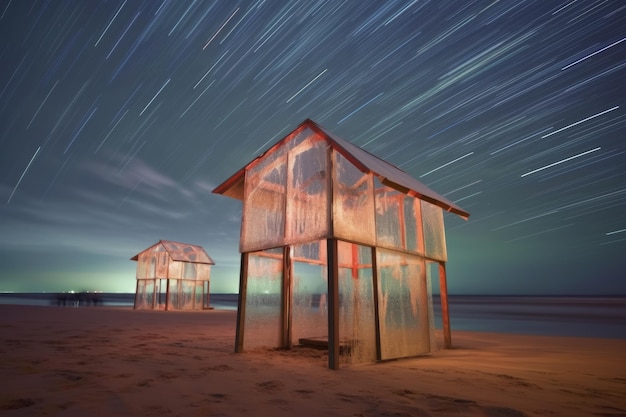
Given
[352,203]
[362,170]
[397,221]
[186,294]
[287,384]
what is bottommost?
[287,384]

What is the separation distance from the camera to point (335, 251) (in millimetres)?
7168

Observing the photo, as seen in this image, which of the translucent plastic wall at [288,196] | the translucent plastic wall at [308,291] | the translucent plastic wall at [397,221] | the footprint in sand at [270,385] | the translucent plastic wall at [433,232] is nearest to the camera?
the footprint in sand at [270,385]

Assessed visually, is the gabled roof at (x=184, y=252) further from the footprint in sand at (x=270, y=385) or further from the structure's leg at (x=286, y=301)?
the footprint in sand at (x=270, y=385)

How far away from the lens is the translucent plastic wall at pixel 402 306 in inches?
312

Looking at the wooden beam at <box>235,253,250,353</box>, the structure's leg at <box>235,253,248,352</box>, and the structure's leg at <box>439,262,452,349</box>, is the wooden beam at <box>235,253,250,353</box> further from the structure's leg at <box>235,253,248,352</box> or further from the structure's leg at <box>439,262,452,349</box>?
the structure's leg at <box>439,262,452,349</box>

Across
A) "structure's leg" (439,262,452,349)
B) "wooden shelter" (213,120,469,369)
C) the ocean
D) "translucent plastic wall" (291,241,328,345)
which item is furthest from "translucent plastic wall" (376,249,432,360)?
the ocean

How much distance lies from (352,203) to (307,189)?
1.16m

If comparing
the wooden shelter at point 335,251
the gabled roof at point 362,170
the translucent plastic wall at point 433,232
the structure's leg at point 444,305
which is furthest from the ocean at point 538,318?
the gabled roof at point 362,170

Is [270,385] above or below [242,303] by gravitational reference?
below

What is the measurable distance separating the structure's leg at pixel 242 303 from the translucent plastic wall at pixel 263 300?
90 mm

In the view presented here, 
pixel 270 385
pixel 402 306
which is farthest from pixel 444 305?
pixel 270 385

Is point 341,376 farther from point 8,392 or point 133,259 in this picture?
point 133,259

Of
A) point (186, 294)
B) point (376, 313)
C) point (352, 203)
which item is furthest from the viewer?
point (186, 294)

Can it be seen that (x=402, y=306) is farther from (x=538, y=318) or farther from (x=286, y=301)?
(x=538, y=318)
